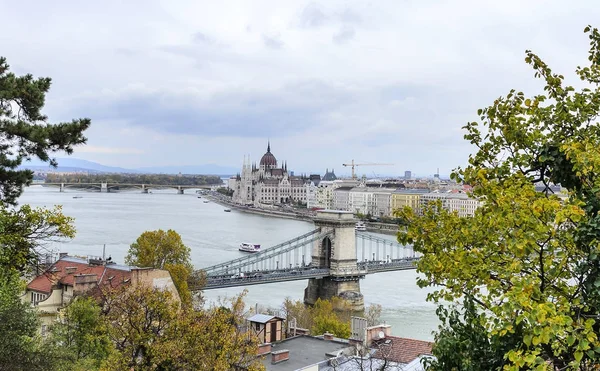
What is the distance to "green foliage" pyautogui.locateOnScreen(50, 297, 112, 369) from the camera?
9827mm

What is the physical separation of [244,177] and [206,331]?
11125cm

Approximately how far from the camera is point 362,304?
25.8 meters

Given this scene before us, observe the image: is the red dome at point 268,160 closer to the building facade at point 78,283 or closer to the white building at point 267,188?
the white building at point 267,188

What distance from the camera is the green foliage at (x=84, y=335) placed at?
32.2ft

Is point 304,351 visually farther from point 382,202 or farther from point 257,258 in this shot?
point 382,202

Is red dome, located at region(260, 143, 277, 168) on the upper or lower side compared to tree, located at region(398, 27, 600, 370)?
upper

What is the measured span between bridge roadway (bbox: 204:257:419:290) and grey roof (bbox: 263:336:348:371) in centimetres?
1129

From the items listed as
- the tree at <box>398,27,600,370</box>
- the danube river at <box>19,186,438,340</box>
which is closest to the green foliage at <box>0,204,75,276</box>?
the tree at <box>398,27,600,370</box>

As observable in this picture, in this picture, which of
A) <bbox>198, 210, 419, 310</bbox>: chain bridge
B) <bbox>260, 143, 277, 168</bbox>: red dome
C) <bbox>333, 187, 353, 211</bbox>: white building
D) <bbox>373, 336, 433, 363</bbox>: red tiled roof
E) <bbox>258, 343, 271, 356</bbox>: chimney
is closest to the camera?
<bbox>373, 336, 433, 363</bbox>: red tiled roof

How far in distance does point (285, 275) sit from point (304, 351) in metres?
15.6

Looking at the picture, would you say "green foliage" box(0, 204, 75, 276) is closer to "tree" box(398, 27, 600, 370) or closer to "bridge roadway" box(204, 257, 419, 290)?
"tree" box(398, 27, 600, 370)

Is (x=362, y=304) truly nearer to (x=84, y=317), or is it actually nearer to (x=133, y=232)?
(x=84, y=317)

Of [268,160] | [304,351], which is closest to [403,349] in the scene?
[304,351]

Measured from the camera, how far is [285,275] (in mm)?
26641
